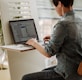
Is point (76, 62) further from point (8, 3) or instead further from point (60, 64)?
point (8, 3)

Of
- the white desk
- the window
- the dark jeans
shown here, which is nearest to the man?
the dark jeans

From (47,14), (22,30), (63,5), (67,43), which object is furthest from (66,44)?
(47,14)

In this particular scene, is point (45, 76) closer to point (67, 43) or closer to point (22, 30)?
point (67, 43)

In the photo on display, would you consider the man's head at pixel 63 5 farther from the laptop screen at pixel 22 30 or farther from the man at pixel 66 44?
the laptop screen at pixel 22 30

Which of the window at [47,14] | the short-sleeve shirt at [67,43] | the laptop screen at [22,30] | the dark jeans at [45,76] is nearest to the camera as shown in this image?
the short-sleeve shirt at [67,43]

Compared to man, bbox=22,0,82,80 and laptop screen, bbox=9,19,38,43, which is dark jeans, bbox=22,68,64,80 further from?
laptop screen, bbox=9,19,38,43

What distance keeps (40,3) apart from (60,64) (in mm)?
1428

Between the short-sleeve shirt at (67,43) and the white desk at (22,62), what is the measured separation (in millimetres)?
623

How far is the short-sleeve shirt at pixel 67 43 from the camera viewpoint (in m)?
1.53

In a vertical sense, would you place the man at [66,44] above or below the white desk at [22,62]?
above

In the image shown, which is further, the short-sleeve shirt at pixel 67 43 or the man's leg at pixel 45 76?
the man's leg at pixel 45 76

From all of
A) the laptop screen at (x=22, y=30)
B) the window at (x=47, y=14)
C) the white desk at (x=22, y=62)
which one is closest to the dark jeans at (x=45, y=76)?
the white desk at (x=22, y=62)

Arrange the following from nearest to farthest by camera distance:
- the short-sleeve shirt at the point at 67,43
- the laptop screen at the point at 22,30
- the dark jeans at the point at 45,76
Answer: the short-sleeve shirt at the point at 67,43, the dark jeans at the point at 45,76, the laptop screen at the point at 22,30

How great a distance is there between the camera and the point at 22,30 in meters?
2.24
